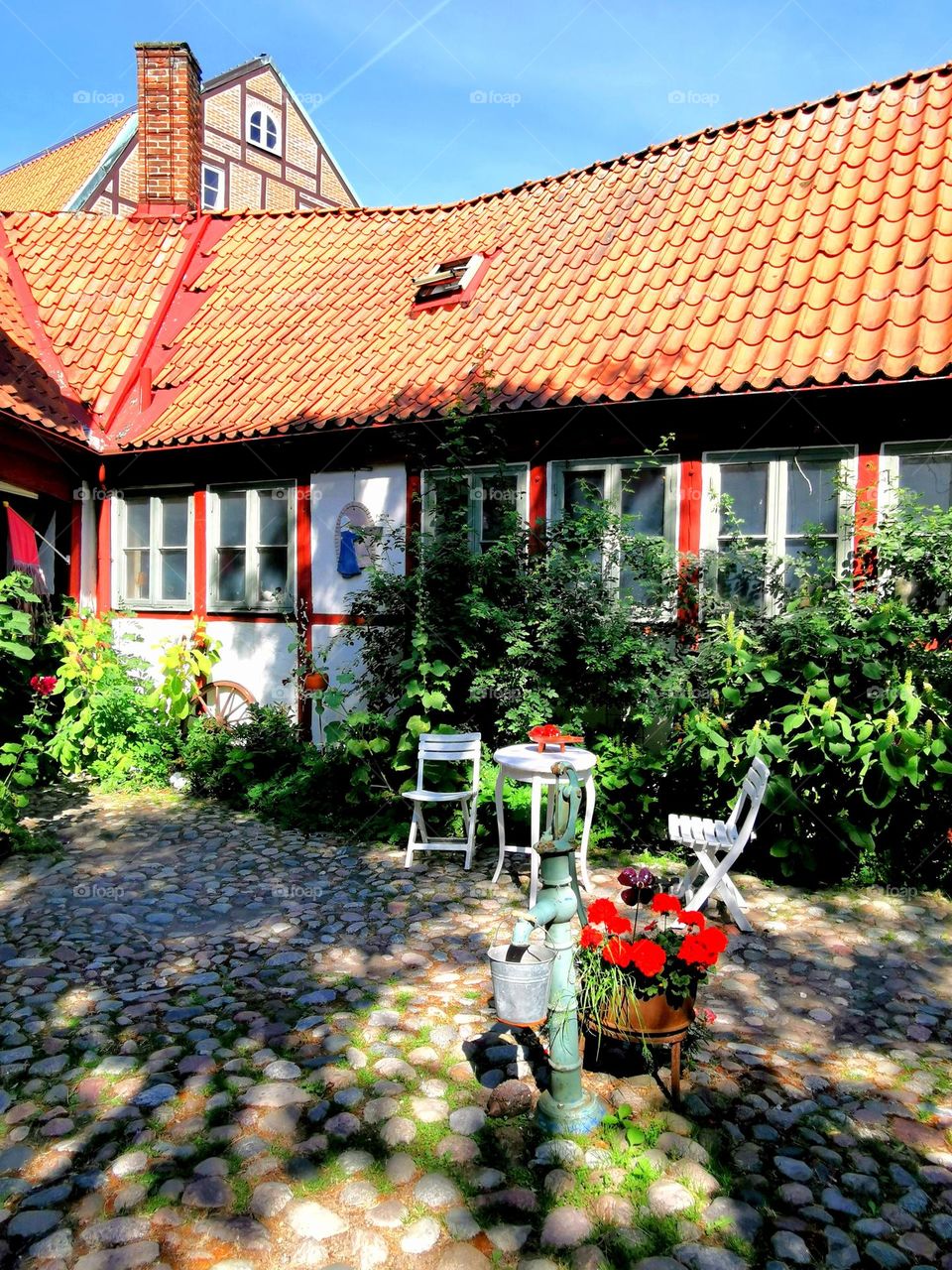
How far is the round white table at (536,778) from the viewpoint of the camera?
5.15m

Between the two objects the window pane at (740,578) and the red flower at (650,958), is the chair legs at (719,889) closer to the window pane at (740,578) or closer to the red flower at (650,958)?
the red flower at (650,958)

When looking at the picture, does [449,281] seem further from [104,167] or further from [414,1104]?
[104,167]

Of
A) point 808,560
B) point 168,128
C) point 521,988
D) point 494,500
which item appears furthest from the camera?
point 168,128

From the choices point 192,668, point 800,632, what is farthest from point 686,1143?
point 192,668

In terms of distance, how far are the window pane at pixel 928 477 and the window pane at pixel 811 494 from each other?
48 centimetres

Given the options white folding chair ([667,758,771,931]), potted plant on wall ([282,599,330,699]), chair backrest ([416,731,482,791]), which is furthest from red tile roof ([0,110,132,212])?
white folding chair ([667,758,771,931])

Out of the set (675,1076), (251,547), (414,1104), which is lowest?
(414,1104)

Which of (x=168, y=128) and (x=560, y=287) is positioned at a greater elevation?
(x=168, y=128)

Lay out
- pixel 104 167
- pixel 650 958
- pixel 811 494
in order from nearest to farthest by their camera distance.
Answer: pixel 650 958 < pixel 811 494 < pixel 104 167

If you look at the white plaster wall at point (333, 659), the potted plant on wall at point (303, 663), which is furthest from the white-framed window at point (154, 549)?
the white plaster wall at point (333, 659)

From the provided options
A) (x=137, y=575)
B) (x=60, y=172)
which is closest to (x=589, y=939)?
(x=137, y=575)

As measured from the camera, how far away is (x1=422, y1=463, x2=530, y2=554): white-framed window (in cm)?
772

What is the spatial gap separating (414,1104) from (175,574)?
24.5 feet

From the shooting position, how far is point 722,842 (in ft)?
15.8
